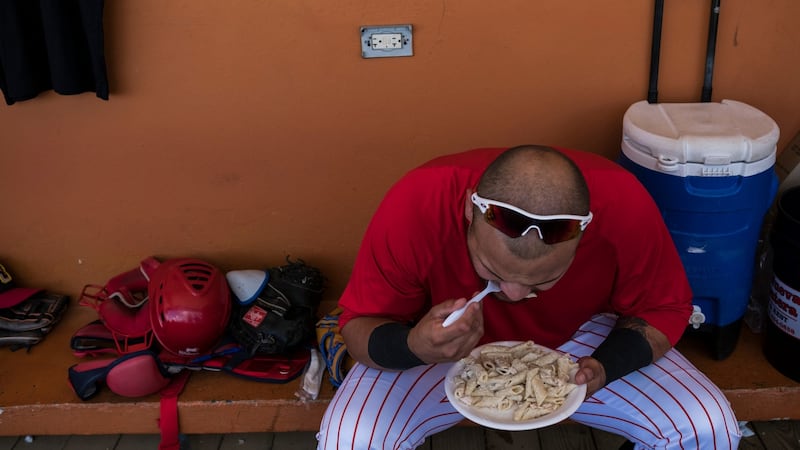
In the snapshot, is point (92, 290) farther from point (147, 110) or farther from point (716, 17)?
point (716, 17)

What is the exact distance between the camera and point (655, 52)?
2.36 m

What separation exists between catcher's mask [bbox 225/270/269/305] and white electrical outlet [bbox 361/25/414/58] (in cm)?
86

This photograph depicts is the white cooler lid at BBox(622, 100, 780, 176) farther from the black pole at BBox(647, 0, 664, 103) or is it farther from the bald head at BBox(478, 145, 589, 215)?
the bald head at BBox(478, 145, 589, 215)

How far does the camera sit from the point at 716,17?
7.55 ft

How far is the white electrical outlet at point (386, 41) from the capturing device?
2.39 meters

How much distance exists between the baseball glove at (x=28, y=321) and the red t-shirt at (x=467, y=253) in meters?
1.43

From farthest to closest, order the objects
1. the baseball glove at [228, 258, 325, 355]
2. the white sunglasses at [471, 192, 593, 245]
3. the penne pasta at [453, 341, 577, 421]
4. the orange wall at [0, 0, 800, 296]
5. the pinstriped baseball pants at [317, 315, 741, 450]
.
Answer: the baseball glove at [228, 258, 325, 355], the orange wall at [0, 0, 800, 296], the pinstriped baseball pants at [317, 315, 741, 450], the penne pasta at [453, 341, 577, 421], the white sunglasses at [471, 192, 593, 245]

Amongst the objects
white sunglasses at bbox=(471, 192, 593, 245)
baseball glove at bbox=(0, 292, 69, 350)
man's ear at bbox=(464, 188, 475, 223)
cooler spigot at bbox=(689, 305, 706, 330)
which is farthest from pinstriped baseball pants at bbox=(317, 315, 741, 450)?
baseball glove at bbox=(0, 292, 69, 350)

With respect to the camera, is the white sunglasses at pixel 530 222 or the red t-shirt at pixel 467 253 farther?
the red t-shirt at pixel 467 253

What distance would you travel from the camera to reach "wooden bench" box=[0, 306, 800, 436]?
2.35 m

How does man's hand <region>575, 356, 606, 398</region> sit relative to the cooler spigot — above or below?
above

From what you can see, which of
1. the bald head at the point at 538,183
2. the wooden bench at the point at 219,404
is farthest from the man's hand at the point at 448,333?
the wooden bench at the point at 219,404

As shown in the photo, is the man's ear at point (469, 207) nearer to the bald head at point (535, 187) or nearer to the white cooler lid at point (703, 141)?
the bald head at point (535, 187)

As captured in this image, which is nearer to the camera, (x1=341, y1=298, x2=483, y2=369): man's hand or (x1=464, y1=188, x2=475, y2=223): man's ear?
(x1=341, y1=298, x2=483, y2=369): man's hand
